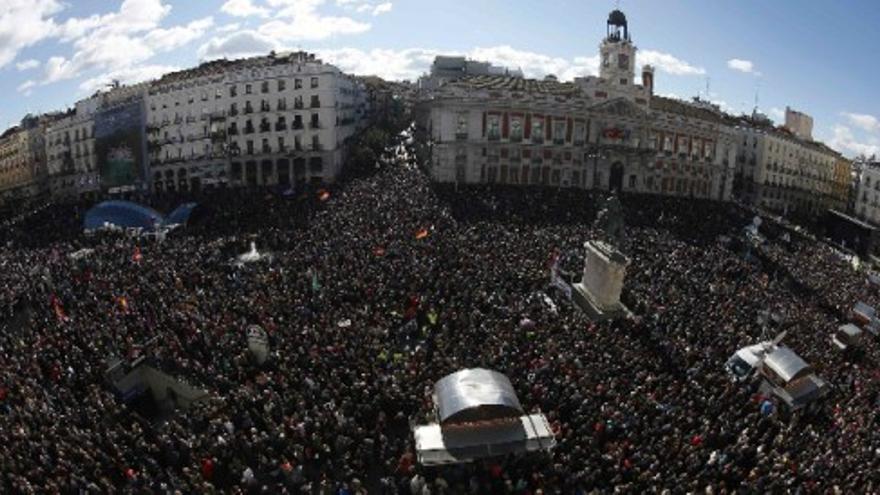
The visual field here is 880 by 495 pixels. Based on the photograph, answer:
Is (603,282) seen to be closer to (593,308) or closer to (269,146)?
(593,308)

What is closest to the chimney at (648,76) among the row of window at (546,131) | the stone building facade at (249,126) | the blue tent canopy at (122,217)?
the row of window at (546,131)

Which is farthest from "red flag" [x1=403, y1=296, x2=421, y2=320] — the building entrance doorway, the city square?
the building entrance doorway

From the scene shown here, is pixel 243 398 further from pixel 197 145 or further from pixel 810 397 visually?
pixel 197 145

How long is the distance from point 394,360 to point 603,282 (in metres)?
12.0

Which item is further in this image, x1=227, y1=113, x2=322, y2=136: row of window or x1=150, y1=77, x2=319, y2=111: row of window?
x1=227, y1=113, x2=322, y2=136: row of window

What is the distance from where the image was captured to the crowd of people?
19656 mm

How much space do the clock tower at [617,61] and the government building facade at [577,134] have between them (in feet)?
0.32

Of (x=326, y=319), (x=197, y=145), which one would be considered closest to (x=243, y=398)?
(x=326, y=319)

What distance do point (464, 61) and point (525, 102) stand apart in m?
55.1

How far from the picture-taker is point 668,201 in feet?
203

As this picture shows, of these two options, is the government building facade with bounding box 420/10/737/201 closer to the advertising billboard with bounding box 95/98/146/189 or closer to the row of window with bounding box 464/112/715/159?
the row of window with bounding box 464/112/715/159

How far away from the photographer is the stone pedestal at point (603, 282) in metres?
31.9

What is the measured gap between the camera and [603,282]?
32.7 meters

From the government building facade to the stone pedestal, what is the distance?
32.8 m
